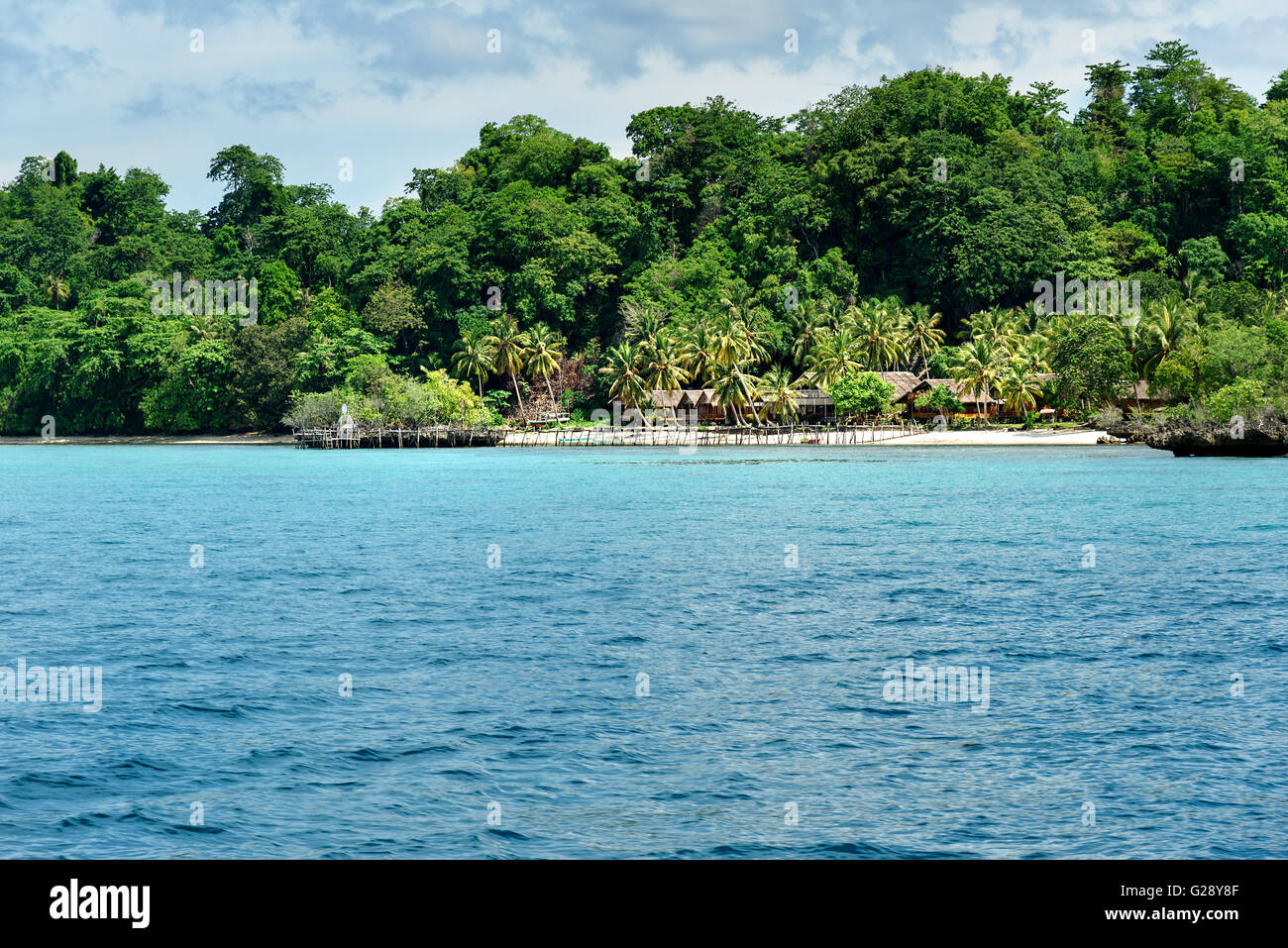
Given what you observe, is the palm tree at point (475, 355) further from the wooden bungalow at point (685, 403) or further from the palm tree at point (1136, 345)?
the palm tree at point (1136, 345)

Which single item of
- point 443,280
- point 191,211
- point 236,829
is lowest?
point 236,829

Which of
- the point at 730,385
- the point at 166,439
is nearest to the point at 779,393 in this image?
the point at 730,385

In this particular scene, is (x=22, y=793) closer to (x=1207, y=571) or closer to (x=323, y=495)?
(x=1207, y=571)

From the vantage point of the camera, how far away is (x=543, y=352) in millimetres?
112438

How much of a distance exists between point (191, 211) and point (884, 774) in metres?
157

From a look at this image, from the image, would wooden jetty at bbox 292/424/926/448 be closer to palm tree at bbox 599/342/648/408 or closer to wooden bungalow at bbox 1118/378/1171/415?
palm tree at bbox 599/342/648/408

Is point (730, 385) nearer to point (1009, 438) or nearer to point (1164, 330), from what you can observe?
point (1009, 438)

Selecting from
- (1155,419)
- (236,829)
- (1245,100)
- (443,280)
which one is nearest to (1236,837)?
(236,829)

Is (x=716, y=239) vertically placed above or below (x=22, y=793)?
above

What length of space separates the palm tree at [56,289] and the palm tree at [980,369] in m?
99.8

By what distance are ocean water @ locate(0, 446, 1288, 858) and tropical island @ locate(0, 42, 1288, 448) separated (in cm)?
6421

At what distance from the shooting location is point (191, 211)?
15325cm

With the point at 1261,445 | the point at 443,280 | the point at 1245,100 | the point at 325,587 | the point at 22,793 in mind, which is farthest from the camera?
the point at 1245,100

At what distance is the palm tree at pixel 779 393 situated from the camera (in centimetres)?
10188
